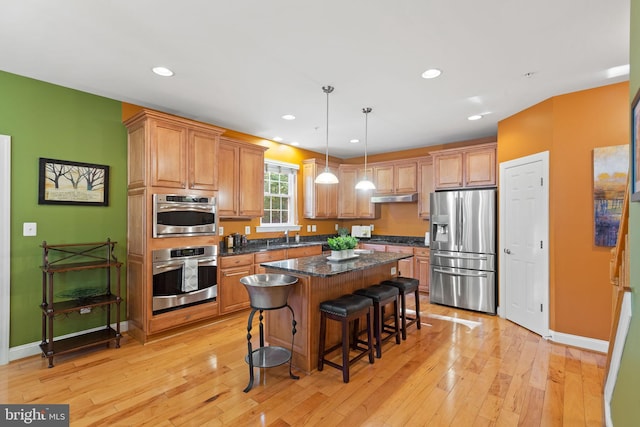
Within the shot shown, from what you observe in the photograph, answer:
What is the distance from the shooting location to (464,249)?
4582mm

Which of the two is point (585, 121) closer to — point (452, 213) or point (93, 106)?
point (452, 213)

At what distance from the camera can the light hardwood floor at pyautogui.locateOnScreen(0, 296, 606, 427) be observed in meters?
2.14

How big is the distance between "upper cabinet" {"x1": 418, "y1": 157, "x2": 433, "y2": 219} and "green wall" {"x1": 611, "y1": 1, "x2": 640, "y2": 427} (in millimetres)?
3837

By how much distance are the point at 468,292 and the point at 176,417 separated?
3965 millimetres

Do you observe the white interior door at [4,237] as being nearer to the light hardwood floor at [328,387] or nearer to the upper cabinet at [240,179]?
the light hardwood floor at [328,387]

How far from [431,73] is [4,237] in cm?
425

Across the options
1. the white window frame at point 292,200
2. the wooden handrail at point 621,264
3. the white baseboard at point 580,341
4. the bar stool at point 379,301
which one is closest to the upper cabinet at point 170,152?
the white window frame at point 292,200

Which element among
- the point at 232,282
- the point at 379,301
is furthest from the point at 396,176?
Answer: the point at 232,282

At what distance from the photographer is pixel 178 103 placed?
3.69m

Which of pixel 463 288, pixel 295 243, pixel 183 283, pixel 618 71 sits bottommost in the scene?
pixel 463 288

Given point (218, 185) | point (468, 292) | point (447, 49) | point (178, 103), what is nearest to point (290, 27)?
point (447, 49)

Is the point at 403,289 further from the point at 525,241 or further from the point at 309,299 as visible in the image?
the point at 525,241

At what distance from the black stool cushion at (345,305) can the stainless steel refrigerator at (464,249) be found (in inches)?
92.1

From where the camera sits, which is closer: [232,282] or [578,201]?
[578,201]
